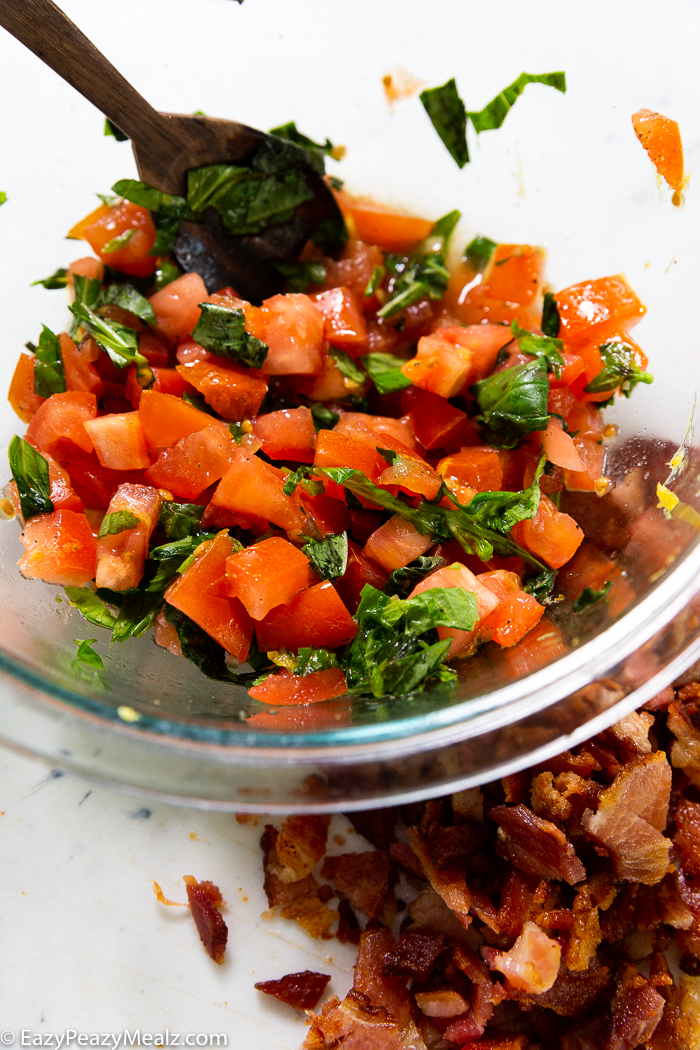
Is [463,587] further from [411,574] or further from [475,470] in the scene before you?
[475,470]

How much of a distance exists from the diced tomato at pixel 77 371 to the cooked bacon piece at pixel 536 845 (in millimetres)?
1516

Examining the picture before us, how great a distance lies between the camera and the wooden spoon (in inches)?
64.7

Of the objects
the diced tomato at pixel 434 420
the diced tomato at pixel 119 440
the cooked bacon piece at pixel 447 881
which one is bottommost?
the cooked bacon piece at pixel 447 881

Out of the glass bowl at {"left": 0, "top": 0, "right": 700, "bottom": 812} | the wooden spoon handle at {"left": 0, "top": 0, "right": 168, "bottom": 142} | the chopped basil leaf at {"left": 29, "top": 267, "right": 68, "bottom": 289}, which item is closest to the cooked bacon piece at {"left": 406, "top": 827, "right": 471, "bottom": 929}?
the glass bowl at {"left": 0, "top": 0, "right": 700, "bottom": 812}

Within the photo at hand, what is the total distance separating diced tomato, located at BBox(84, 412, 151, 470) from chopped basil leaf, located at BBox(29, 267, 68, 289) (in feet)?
2.18

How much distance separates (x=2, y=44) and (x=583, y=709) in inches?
95.7

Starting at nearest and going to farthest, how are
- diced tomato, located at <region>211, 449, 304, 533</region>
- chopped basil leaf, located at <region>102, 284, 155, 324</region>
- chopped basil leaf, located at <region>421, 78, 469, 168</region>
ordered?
diced tomato, located at <region>211, 449, 304, 533</region> → chopped basil leaf, located at <region>102, 284, 155, 324</region> → chopped basil leaf, located at <region>421, 78, 469, 168</region>

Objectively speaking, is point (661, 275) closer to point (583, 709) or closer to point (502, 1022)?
point (583, 709)

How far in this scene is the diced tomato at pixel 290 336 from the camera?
6.35 feet

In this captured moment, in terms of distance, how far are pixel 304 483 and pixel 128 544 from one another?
1.42ft

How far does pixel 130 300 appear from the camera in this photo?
2051 mm

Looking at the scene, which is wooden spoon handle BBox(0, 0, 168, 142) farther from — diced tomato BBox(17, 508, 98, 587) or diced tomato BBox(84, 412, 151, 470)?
diced tomato BBox(17, 508, 98, 587)

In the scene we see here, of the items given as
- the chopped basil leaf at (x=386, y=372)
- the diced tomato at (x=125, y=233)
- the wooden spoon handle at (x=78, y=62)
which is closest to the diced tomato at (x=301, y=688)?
the chopped basil leaf at (x=386, y=372)

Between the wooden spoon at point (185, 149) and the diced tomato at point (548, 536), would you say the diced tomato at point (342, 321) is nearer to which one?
the wooden spoon at point (185, 149)
